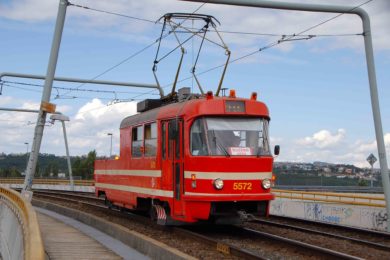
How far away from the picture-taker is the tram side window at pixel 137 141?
1659 cm

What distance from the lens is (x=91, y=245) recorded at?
1352 centimetres

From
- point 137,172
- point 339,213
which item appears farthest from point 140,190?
point 339,213

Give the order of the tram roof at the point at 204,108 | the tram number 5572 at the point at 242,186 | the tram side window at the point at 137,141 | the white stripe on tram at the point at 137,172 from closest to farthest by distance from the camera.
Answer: the tram number 5572 at the point at 242,186, the tram roof at the point at 204,108, the white stripe on tram at the point at 137,172, the tram side window at the point at 137,141

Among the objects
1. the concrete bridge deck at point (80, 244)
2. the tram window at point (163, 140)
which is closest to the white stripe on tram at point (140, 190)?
the tram window at point (163, 140)

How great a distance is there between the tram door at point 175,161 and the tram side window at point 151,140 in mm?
912

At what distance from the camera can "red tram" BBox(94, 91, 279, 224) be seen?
1307 centimetres

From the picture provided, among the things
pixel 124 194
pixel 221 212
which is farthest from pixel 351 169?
pixel 221 212

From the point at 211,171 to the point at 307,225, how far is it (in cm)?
575

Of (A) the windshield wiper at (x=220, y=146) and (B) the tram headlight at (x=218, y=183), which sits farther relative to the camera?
(A) the windshield wiper at (x=220, y=146)

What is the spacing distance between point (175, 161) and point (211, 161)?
3.95 ft

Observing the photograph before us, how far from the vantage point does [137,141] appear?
1697 centimetres

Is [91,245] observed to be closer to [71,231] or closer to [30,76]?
[71,231]

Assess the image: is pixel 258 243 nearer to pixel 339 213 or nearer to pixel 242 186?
pixel 242 186

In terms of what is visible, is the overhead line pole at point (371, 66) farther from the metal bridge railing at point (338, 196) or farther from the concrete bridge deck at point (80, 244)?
the concrete bridge deck at point (80, 244)
